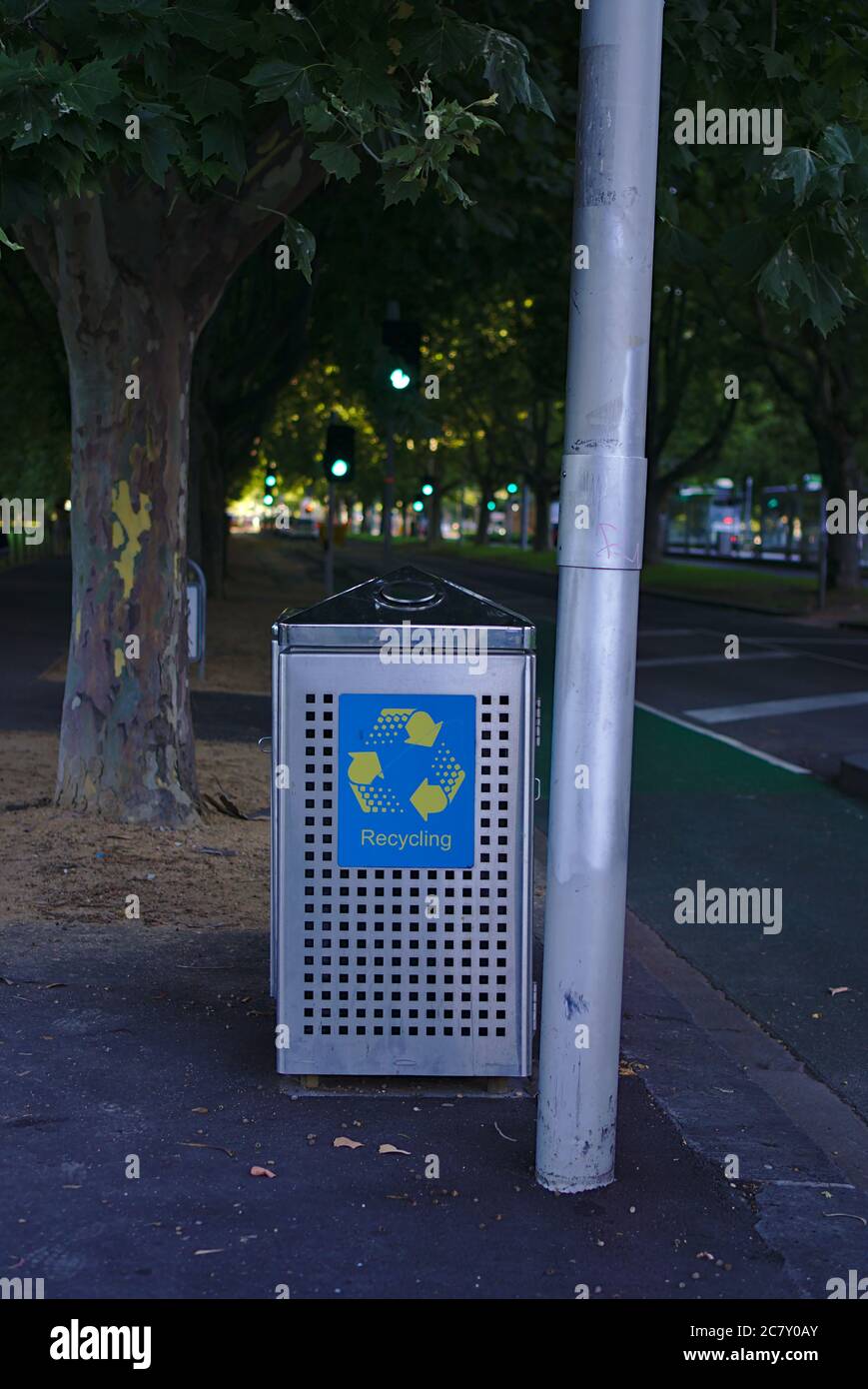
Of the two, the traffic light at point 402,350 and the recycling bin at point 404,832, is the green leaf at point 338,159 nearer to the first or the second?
the recycling bin at point 404,832

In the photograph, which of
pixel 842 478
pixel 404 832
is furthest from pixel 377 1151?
pixel 842 478

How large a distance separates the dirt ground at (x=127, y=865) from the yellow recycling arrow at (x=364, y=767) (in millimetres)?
2227

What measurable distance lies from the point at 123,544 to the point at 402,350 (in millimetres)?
10083

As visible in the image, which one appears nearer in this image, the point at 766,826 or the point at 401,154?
the point at 401,154

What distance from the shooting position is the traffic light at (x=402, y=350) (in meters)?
18.0

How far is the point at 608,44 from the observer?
4.17 metres

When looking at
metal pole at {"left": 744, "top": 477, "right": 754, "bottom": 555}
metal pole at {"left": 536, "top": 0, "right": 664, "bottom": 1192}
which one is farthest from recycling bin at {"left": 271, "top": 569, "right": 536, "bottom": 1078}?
metal pole at {"left": 744, "top": 477, "right": 754, "bottom": 555}

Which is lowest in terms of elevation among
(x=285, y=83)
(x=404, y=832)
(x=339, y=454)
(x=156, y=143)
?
(x=404, y=832)

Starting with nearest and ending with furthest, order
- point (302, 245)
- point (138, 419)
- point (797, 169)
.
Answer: point (797, 169), point (302, 245), point (138, 419)

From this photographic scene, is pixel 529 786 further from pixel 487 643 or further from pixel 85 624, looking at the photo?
pixel 85 624

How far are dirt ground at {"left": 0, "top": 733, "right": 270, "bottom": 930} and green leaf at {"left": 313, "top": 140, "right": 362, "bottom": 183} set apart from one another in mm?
2972

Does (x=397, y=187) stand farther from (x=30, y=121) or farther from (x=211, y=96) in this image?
(x=30, y=121)

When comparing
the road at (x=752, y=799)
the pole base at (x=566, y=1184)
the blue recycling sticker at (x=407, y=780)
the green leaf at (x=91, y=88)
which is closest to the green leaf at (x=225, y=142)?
the green leaf at (x=91, y=88)

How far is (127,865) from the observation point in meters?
7.82
